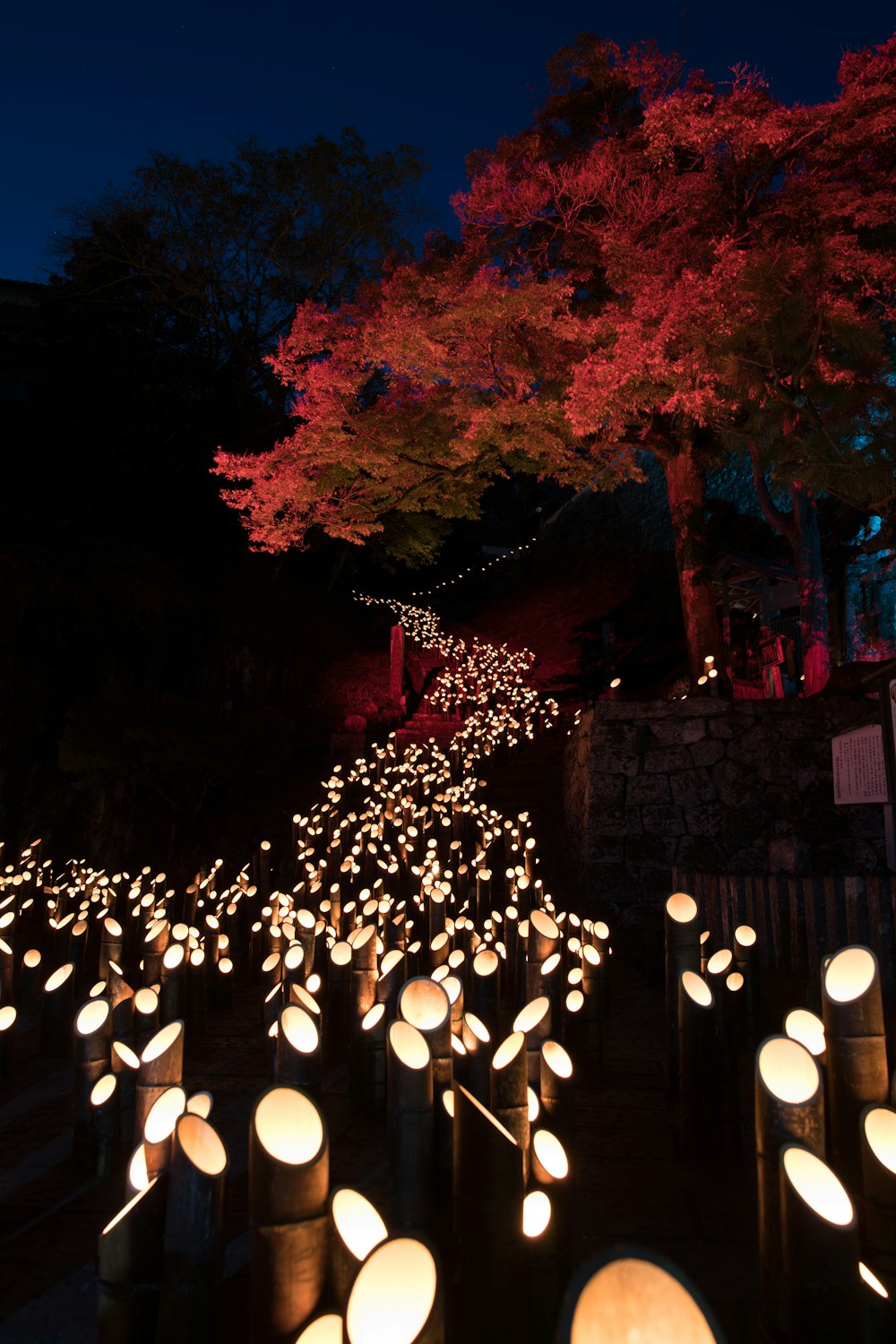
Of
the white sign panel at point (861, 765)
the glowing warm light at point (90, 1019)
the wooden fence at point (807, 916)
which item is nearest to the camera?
the glowing warm light at point (90, 1019)

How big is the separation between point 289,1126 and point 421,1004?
1.92ft

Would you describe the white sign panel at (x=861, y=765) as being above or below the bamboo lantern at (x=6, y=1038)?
above

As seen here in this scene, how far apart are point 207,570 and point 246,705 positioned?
3.54 metres

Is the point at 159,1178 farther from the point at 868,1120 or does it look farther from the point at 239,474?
the point at 239,474

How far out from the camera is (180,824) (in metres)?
10.8

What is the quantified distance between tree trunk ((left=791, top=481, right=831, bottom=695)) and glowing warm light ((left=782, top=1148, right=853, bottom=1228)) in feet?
30.7

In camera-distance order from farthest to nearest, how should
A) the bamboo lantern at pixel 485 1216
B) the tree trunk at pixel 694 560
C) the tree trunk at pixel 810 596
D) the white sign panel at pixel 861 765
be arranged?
the tree trunk at pixel 810 596 < the tree trunk at pixel 694 560 < the white sign panel at pixel 861 765 < the bamboo lantern at pixel 485 1216

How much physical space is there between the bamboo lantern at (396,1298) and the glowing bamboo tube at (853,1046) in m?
1.09

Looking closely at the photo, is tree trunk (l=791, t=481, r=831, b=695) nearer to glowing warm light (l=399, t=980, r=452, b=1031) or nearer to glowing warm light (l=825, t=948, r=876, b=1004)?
glowing warm light (l=825, t=948, r=876, b=1004)

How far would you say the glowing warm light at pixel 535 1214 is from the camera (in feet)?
4.49

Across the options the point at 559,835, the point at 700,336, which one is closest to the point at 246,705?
the point at 559,835

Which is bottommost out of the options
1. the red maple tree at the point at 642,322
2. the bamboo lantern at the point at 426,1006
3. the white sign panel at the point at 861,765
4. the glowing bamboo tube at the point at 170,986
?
the glowing bamboo tube at the point at 170,986

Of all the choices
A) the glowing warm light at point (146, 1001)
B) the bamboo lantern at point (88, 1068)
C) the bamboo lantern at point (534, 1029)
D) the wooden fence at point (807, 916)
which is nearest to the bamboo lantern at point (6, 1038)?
the glowing warm light at point (146, 1001)

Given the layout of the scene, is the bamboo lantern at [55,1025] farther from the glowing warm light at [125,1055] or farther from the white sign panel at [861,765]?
the white sign panel at [861,765]
